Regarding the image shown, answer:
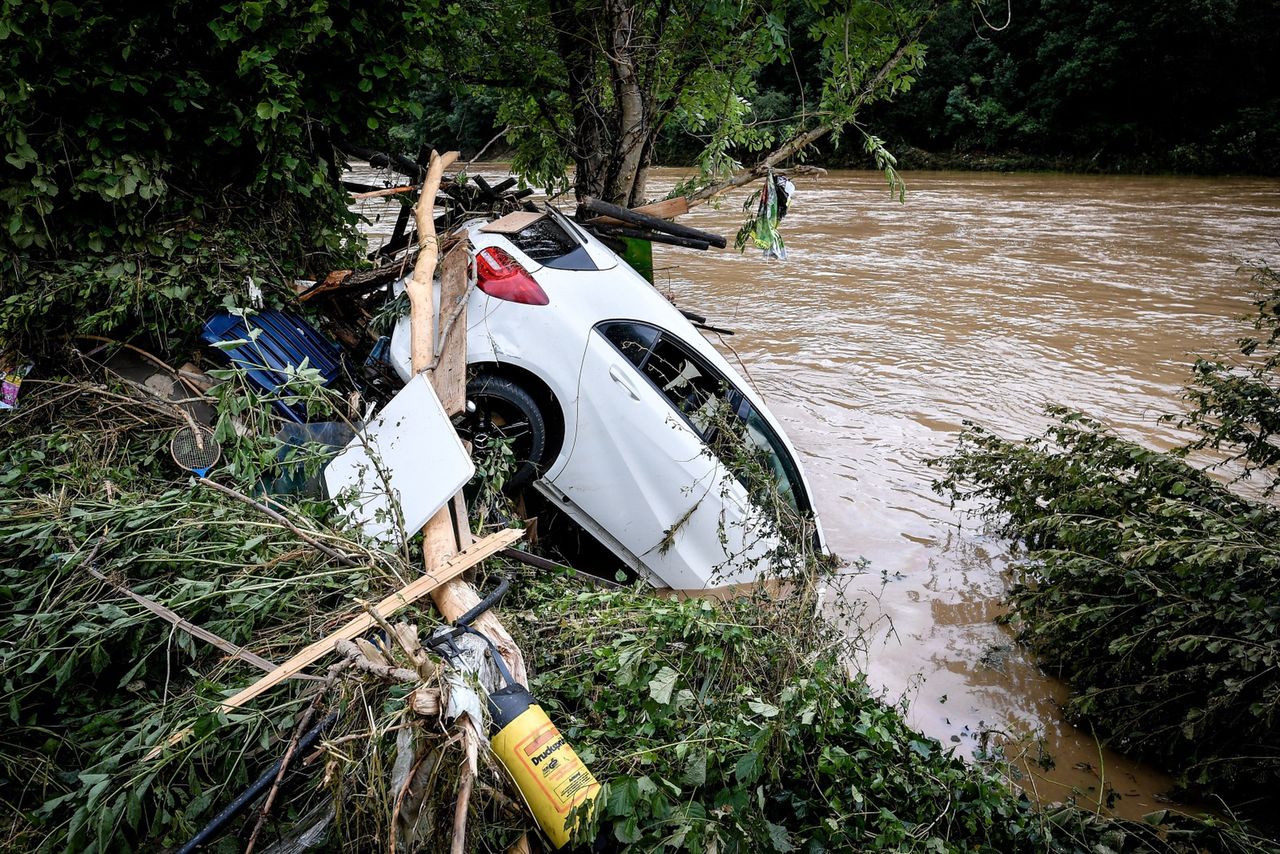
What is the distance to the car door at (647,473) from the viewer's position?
184 inches

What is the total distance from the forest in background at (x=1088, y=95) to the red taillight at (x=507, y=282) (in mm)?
20210

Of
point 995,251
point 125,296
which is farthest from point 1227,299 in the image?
point 125,296

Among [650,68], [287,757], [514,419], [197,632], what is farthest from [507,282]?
[650,68]

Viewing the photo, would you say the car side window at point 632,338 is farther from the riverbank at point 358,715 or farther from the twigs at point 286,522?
the twigs at point 286,522

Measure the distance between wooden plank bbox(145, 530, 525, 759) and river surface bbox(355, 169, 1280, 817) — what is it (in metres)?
2.12

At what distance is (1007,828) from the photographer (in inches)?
103

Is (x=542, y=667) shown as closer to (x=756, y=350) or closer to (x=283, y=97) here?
(x=283, y=97)

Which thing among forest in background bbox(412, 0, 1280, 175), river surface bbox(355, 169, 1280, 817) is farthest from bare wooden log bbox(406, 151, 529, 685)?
forest in background bbox(412, 0, 1280, 175)

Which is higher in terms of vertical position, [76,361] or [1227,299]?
[76,361]

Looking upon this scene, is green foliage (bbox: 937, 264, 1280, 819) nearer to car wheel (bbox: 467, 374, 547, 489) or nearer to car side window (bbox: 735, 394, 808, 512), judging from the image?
car side window (bbox: 735, 394, 808, 512)

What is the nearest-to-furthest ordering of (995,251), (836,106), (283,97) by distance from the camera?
(283,97)
(836,106)
(995,251)

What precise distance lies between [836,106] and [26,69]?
245 inches

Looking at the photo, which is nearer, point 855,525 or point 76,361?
point 76,361

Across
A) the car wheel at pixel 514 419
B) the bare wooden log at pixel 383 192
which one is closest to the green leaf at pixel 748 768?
the car wheel at pixel 514 419
